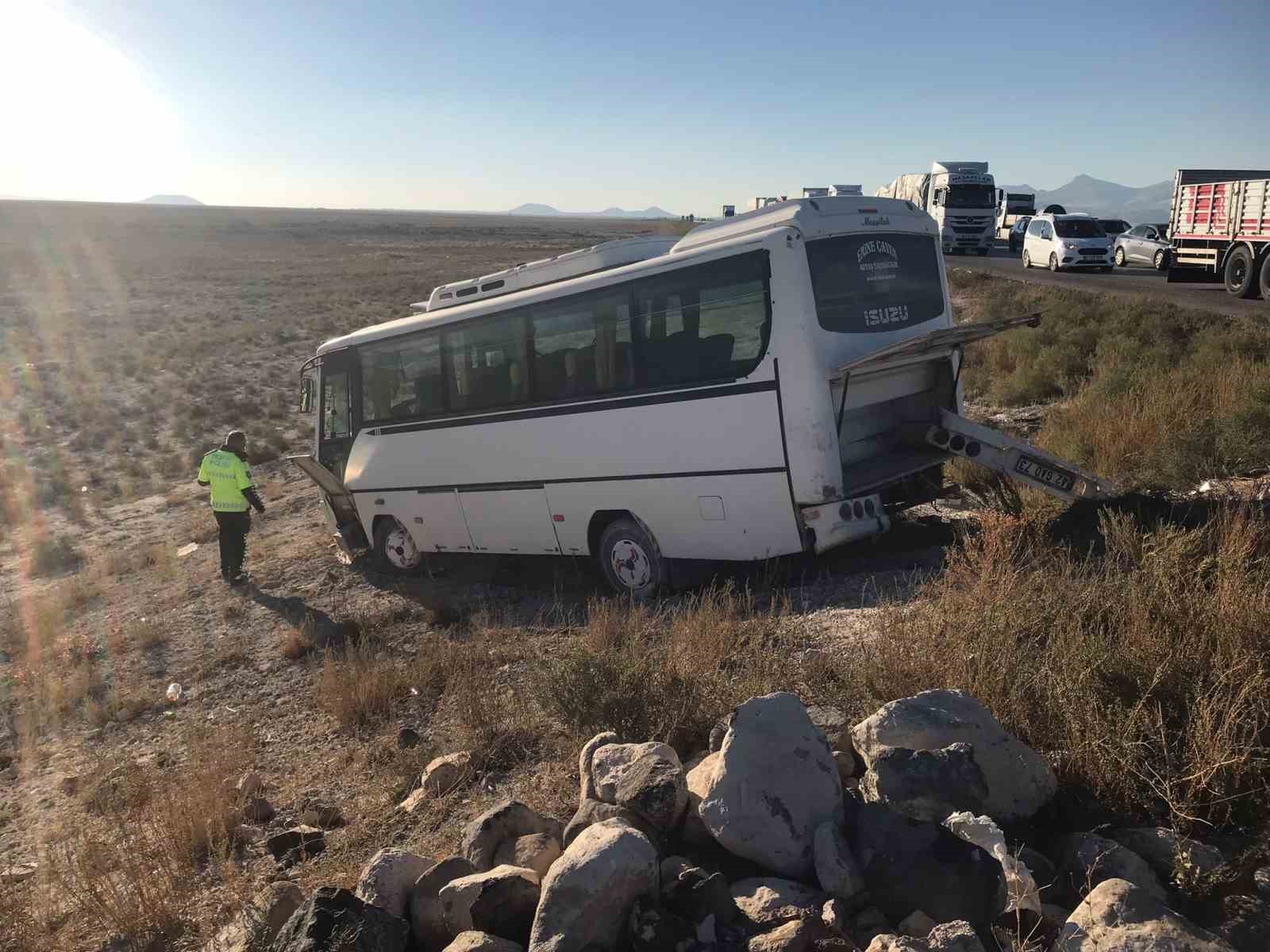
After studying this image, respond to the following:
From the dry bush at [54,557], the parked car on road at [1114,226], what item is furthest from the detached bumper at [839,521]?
the parked car on road at [1114,226]

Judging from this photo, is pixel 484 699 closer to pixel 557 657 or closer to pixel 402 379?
pixel 557 657

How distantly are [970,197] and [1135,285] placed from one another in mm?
15717

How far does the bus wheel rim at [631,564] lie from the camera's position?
8508mm

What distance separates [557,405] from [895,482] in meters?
3.14

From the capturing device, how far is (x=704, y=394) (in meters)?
7.44

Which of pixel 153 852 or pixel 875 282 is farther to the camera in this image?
pixel 875 282

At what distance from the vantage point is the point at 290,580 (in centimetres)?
1166

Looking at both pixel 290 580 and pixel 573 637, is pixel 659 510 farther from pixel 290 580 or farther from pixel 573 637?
pixel 290 580

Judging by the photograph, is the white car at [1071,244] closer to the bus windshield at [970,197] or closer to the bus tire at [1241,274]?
the bus windshield at [970,197]

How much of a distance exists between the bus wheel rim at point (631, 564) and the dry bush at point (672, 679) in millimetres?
2223

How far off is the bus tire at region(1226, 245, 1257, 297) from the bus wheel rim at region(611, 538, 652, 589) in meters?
17.2

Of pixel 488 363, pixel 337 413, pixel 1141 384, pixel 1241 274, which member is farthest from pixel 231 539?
pixel 1241 274

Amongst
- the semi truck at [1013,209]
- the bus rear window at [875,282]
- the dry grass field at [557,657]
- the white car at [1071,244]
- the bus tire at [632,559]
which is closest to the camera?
the dry grass field at [557,657]

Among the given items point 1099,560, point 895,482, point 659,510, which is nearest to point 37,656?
point 659,510
